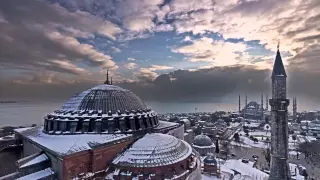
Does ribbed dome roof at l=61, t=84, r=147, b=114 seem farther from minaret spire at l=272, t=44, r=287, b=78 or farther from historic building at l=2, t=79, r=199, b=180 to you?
minaret spire at l=272, t=44, r=287, b=78

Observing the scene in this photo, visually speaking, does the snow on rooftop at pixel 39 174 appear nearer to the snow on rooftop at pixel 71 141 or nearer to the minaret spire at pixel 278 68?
the snow on rooftop at pixel 71 141

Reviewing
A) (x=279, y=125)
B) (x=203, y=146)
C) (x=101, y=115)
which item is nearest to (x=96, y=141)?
(x=101, y=115)

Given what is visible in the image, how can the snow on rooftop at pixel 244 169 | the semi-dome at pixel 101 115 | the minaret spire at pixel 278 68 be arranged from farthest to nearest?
the snow on rooftop at pixel 244 169
the minaret spire at pixel 278 68
the semi-dome at pixel 101 115

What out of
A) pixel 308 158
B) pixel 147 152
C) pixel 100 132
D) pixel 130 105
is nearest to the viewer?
pixel 147 152

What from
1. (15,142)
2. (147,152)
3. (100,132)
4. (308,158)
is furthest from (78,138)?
(308,158)

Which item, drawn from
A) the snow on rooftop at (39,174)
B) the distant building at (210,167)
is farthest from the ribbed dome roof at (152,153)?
the distant building at (210,167)

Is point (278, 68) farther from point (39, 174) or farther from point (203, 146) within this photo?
point (39, 174)

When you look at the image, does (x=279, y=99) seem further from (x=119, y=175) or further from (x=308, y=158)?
(x=308, y=158)
